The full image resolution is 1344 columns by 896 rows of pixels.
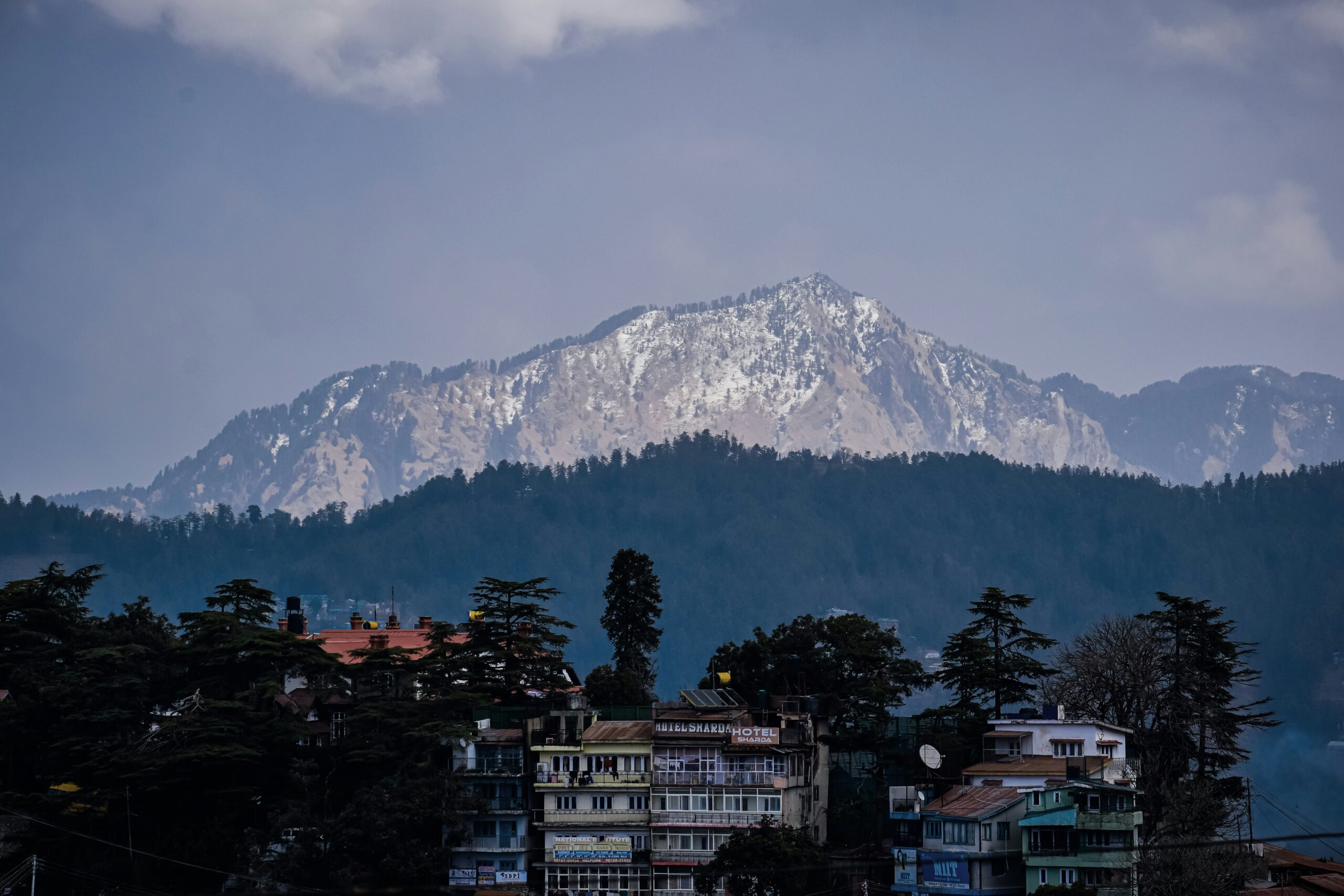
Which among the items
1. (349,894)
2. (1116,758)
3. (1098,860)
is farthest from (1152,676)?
(349,894)

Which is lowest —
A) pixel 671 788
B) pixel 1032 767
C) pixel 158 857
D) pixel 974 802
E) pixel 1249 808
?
pixel 158 857

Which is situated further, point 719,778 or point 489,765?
point 489,765

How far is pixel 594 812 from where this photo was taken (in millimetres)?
96938

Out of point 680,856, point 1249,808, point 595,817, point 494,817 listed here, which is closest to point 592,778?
point 595,817

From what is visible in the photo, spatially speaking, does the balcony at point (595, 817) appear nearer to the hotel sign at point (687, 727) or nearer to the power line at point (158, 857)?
the hotel sign at point (687, 727)

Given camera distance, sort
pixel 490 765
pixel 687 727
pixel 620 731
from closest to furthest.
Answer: pixel 490 765 → pixel 687 727 → pixel 620 731

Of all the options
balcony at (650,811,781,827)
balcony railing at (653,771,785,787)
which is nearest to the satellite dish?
balcony railing at (653,771,785,787)

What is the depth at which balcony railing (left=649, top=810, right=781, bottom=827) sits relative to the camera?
310ft

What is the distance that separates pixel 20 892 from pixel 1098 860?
176 ft

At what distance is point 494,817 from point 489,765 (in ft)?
9.31

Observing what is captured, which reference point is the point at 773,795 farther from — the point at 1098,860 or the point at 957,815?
the point at 1098,860

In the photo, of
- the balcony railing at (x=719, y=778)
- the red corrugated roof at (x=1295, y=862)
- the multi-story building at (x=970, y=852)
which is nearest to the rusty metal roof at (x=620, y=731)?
the balcony railing at (x=719, y=778)

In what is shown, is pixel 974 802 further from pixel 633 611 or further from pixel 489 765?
pixel 633 611

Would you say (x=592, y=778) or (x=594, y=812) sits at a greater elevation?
(x=592, y=778)
